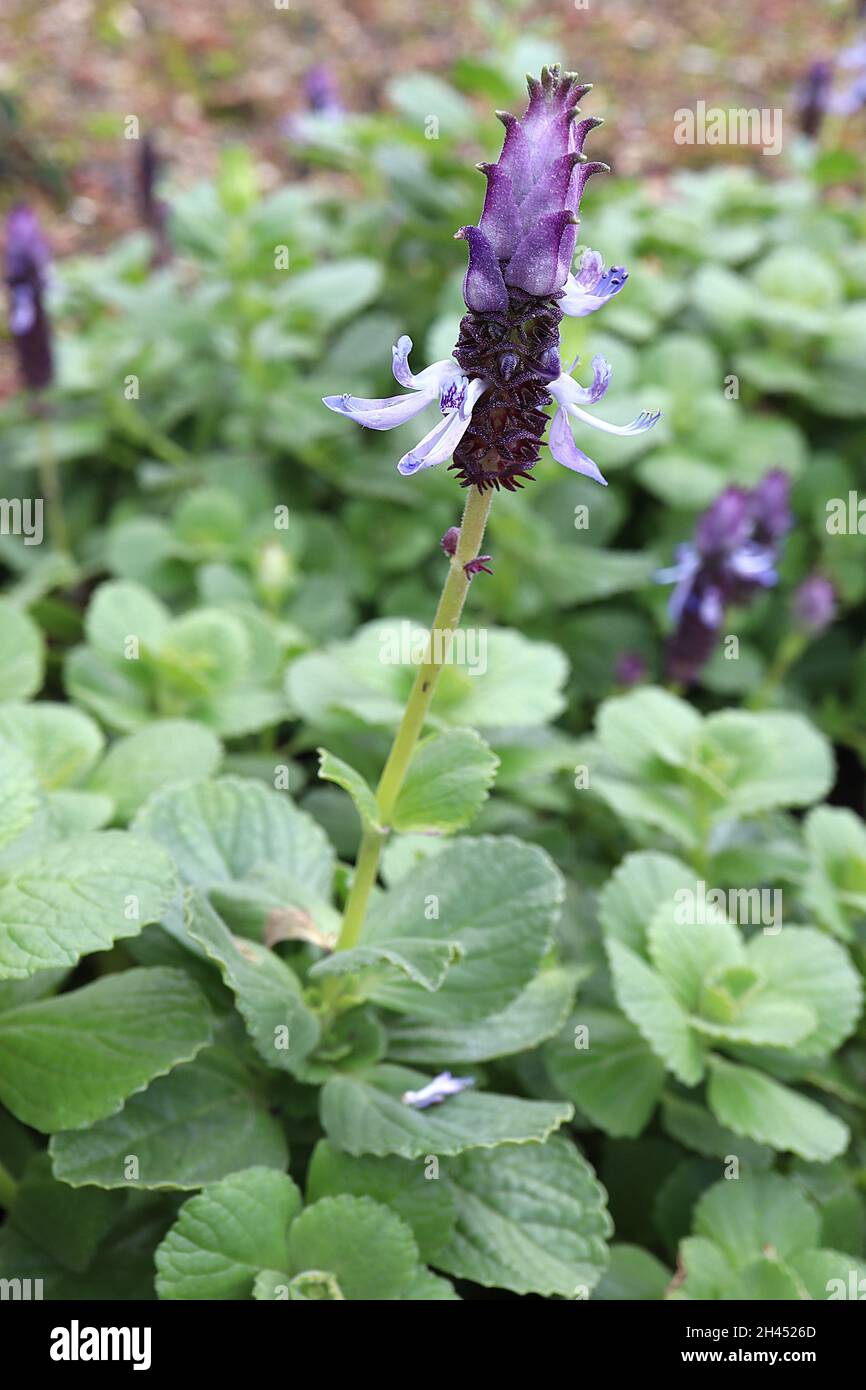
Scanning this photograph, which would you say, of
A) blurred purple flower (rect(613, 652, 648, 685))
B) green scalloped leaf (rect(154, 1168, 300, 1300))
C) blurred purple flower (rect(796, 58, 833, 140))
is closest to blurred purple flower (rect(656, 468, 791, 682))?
blurred purple flower (rect(613, 652, 648, 685))

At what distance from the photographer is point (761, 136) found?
222 inches

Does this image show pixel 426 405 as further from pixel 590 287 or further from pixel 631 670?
pixel 631 670

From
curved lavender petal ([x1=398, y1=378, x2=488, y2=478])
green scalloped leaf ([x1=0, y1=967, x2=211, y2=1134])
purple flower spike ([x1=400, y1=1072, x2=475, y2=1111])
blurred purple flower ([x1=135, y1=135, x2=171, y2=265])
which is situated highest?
blurred purple flower ([x1=135, y1=135, x2=171, y2=265])

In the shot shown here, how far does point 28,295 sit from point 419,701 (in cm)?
211

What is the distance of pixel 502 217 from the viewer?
1166mm

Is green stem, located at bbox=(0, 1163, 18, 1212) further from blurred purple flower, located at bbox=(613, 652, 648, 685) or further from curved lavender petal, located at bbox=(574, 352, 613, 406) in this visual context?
blurred purple flower, located at bbox=(613, 652, 648, 685)

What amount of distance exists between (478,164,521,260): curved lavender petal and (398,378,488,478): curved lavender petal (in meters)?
0.13

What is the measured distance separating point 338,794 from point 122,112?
4.56 meters

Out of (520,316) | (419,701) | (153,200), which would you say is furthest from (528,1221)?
(153,200)

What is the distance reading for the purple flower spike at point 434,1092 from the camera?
1633 mm

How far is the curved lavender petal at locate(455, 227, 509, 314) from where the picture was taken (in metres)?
1.16
